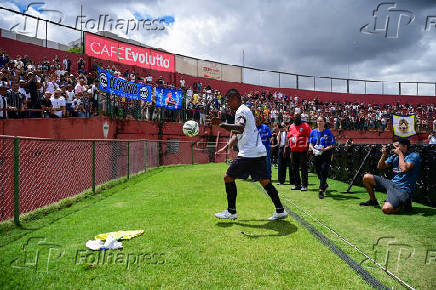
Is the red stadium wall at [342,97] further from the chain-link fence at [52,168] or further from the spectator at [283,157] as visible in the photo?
the chain-link fence at [52,168]

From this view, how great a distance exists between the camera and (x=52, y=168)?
23.4ft

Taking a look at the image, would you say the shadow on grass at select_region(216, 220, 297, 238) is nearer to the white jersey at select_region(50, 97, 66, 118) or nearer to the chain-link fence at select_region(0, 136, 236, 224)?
the chain-link fence at select_region(0, 136, 236, 224)

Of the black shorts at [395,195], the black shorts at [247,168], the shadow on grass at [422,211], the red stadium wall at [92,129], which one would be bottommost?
the shadow on grass at [422,211]

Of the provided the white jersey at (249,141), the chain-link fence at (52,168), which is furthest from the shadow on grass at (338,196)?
the chain-link fence at (52,168)

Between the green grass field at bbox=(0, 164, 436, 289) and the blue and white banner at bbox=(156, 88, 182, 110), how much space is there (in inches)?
440

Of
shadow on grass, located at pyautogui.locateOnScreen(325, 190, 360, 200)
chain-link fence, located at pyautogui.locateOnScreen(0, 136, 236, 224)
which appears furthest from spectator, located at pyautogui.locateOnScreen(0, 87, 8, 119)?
shadow on grass, located at pyautogui.locateOnScreen(325, 190, 360, 200)

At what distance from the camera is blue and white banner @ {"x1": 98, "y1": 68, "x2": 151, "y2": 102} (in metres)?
12.5

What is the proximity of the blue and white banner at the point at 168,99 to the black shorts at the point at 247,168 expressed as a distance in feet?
40.8

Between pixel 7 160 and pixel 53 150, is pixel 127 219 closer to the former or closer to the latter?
pixel 7 160

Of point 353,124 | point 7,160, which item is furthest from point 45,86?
point 353,124

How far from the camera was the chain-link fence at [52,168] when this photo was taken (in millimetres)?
4980

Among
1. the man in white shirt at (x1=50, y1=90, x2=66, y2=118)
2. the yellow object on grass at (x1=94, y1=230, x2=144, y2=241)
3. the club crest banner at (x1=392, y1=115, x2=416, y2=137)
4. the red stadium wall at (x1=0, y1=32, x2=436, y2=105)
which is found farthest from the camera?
the club crest banner at (x1=392, y1=115, x2=416, y2=137)

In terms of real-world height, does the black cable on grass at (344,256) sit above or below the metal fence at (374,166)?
below

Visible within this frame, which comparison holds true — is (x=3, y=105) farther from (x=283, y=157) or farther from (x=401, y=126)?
(x=401, y=126)
